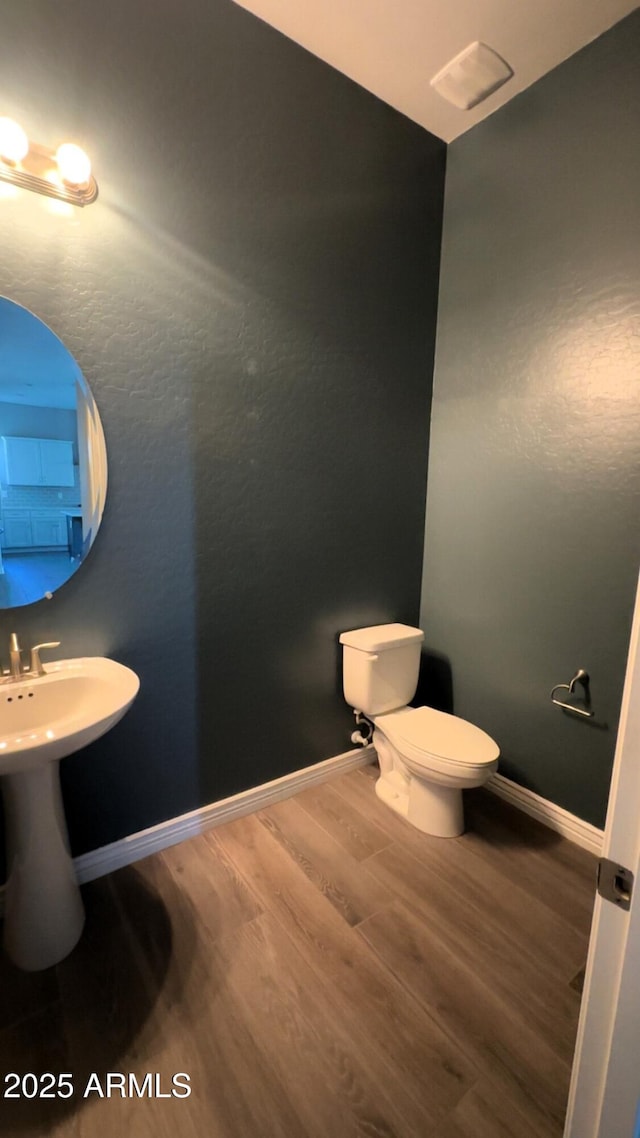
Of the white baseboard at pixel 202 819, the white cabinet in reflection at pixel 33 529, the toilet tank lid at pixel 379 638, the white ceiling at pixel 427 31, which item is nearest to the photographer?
the white cabinet in reflection at pixel 33 529

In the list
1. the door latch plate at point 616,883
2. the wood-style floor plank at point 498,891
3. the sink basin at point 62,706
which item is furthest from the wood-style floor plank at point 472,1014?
the sink basin at point 62,706

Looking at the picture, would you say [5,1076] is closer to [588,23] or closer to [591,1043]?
[591,1043]

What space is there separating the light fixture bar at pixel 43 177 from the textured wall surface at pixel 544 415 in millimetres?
1503

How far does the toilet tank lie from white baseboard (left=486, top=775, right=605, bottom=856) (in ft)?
1.80

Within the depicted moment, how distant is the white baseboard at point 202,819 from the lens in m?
1.58

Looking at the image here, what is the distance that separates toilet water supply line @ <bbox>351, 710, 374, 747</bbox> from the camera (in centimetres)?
216

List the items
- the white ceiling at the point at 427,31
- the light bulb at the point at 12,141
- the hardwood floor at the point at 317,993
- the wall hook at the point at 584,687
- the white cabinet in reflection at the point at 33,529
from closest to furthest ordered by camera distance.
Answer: the hardwood floor at the point at 317,993, the light bulb at the point at 12,141, the white cabinet in reflection at the point at 33,529, the white ceiling at the point at 427,31, the wall hook at the point at 584,687

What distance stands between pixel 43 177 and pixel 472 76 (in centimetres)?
154

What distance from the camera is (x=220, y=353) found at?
1585 mm

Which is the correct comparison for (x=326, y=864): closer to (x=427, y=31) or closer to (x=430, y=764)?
(x=430, y=764)

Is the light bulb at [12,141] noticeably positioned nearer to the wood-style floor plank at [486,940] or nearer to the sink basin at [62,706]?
the sink basin at [62,706]

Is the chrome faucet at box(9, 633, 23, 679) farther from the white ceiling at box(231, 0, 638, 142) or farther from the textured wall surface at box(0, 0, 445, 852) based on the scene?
the white ceiling at box(231, 0, 638, 142)

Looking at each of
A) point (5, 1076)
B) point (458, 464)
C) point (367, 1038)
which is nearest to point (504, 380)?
point (458, 464)

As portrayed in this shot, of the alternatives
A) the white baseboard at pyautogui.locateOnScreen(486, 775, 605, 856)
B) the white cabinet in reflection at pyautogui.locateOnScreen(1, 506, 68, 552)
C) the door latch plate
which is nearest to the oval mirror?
the white cabinet in reflection at pyautogui.locateOnScreen(1, 506, 68, 552)
